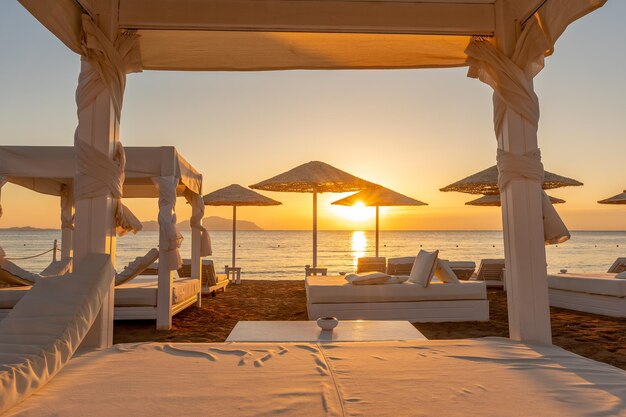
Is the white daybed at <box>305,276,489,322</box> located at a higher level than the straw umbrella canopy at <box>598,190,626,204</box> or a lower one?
lower

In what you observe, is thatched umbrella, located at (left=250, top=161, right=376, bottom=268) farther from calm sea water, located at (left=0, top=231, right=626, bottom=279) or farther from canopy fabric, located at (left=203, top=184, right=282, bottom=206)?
calm sea water, located at (left=0, top=231, right=626, bottom=279)

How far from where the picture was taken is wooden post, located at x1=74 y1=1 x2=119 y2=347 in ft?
8.06

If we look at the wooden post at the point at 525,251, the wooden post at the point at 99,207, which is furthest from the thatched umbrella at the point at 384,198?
the wooden post at the point at 99,207

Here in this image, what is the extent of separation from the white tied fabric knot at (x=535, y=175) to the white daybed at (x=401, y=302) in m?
3.19

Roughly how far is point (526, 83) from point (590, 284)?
5.04m

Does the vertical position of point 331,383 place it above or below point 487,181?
below

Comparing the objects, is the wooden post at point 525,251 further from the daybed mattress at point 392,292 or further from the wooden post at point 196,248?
the wooden post at point 196,248

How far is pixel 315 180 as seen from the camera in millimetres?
9430

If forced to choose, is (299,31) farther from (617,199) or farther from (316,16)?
(617,199)

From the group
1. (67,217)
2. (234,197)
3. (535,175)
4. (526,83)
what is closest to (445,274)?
(535,175)

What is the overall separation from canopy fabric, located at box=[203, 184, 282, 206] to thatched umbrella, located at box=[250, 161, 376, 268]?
1.13 metres

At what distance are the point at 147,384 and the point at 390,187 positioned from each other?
1061cm

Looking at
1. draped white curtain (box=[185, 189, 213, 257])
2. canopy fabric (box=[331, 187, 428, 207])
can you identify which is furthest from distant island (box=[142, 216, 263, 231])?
draped white curtain (box=[185, 189, 213, 257])

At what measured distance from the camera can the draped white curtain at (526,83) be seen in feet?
8.23
